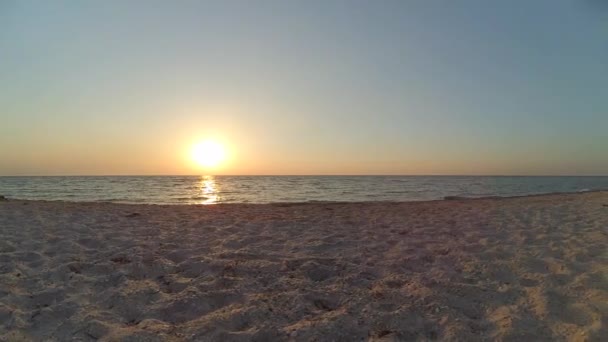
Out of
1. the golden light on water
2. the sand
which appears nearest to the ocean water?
the golden light on water

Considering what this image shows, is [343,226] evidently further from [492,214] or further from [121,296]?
[121,296]

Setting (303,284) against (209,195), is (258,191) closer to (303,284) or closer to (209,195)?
(209,195)

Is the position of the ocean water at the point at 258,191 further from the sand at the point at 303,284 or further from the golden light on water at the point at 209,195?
the sand at the point at 303,284

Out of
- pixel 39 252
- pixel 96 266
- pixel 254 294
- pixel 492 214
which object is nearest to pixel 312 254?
pixel 254 294

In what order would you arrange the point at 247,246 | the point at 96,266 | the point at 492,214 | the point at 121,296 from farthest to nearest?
the point at 492,214 → the point at 247,246 → the point at 96,266 → the point at 121,296

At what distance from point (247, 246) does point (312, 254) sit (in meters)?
1.14

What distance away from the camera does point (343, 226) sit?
8.17 meters

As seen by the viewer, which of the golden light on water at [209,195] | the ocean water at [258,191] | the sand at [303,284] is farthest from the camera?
the ocean water at [258,191]

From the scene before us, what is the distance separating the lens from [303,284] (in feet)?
13.9

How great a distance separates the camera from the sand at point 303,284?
10.4 ft

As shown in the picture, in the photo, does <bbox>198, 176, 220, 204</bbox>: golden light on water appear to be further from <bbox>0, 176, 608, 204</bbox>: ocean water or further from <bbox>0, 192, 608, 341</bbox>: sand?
<bbox>0, 192, 608, 341</bbox>: sand

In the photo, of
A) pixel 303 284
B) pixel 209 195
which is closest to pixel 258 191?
pixel 209 195

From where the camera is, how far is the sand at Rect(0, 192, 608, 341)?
10.4 feet

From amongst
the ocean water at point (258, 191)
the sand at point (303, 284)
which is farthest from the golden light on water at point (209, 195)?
the sand at point (303, 284)
